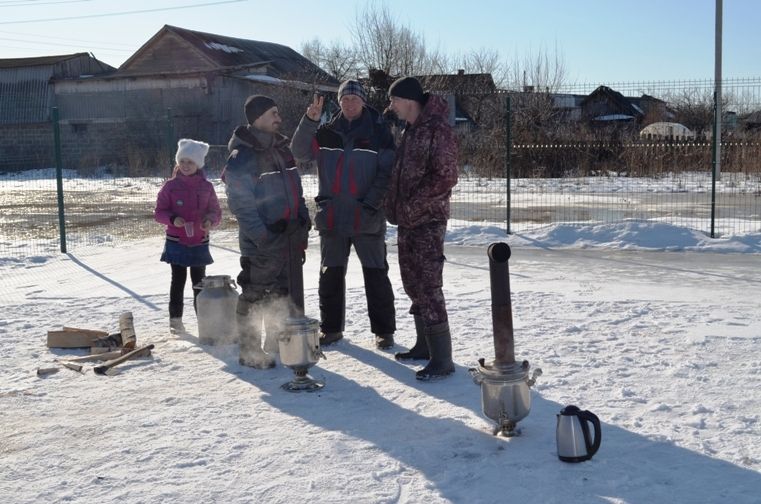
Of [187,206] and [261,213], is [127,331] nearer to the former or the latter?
[187,206]

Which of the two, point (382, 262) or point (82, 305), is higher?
point (382, 262)

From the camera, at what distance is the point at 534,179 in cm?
2127

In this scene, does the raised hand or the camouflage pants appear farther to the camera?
the raised hand

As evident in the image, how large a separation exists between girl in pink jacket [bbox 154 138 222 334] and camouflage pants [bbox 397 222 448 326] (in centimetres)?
205

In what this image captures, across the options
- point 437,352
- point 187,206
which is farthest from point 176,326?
point 437,352

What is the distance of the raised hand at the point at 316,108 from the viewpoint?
5531mm

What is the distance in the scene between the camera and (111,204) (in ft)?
66.0

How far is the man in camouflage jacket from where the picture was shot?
501cm

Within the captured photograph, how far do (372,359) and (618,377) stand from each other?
165 cm

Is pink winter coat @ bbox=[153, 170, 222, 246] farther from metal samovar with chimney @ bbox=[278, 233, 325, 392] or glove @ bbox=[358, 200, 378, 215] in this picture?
metal samovar with chimney @ bbox=[278, 233, 325, 392]

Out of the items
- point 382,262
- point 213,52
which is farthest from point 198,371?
point 213,52

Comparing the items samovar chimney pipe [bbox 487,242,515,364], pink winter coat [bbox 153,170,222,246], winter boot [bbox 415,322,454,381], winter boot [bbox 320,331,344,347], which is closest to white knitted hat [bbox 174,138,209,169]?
pink winter coat [bbox 153,170,222,246]

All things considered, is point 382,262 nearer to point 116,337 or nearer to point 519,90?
point 116,337

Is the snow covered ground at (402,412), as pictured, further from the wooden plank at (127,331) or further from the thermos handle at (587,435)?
the wooden plank at (127,331)
